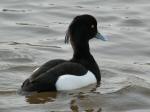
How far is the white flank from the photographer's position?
9484 mm

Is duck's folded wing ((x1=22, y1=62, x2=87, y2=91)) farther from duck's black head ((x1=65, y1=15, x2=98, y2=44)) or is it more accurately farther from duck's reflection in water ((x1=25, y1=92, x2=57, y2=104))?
duck's black head ((x1=65, y1=15, x2=98, y2=44))

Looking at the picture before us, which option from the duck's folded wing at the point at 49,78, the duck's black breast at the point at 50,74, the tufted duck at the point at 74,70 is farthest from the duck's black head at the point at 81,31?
the duck's folded wing at the point at 49,78

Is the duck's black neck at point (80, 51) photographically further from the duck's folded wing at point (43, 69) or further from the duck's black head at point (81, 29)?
the duck's folded wing at point (43, 69)

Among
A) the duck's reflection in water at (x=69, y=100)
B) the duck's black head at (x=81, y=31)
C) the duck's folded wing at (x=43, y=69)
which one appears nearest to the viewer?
the duck's reflection in water at (x=69, y=100)

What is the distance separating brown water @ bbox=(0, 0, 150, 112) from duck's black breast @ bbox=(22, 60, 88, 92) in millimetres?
161

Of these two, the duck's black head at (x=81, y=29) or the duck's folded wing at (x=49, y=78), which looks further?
the duck's black head at (x=81, y=29)

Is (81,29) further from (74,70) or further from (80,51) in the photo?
(74,70)

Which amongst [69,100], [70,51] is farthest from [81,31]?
[70,51]

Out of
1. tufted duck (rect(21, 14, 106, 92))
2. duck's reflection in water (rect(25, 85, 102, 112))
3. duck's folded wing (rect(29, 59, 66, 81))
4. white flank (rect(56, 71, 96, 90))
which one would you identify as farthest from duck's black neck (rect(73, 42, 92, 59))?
duck's reflection in water (rect(25, 85, 102, 112))

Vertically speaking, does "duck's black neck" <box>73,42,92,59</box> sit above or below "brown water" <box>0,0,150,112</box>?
above

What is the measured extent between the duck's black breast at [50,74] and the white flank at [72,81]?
5 cm

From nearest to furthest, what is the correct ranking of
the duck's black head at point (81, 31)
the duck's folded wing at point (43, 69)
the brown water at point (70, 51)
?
the brown water at point (70, 51) < the duck's folded wing at point (43, 69) < the duck's black head at point (81, 31)

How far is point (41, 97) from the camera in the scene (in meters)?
9.43

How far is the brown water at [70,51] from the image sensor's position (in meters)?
9.29
